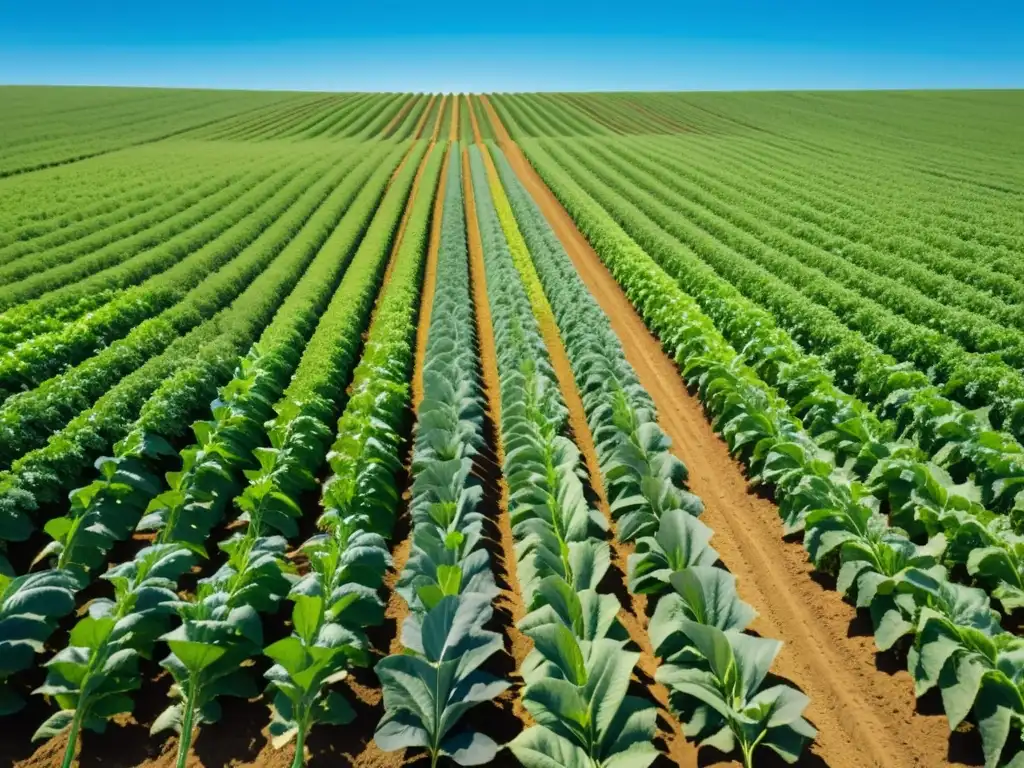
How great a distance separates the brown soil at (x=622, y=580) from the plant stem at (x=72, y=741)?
4985mm

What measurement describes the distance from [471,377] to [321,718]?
7.76 meters

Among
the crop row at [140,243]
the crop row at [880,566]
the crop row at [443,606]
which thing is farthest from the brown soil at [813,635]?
the crop row at [140,243]

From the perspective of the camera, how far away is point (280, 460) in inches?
356

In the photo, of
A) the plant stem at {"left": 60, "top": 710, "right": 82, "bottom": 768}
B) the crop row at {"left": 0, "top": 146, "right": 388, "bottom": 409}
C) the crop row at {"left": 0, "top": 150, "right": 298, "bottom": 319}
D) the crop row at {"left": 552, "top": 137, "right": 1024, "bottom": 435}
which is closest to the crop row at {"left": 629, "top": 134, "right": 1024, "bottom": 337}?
the crop row at {"left": 552, "top": 137, "right": 1024, "bottom": 435}

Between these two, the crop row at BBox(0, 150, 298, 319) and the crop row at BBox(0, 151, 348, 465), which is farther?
the crop row at BBox(0, 150, 298, 319)

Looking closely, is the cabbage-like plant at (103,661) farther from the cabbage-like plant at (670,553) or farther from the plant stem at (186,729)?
the cabbage-like plant at (670,553)

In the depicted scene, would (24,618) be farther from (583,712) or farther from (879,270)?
(879,270)

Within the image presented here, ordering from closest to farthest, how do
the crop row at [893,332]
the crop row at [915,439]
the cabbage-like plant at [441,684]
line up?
1. the cabbage-like plant at [441,684]
2. the crop row at [915,439]
3. the crop row at [893,332]

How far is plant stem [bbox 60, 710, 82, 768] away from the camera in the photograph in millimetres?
5133

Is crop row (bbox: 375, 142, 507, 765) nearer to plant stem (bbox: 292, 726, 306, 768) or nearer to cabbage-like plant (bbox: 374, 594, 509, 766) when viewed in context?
cabbage-like plant (bbox: 374, 594, 509, 766)

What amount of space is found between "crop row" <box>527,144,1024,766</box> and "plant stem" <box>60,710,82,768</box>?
7.28 metres

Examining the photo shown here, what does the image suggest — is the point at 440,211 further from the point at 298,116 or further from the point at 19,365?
the point at 298,116

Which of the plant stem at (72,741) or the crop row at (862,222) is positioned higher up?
the crop row at (862,222)

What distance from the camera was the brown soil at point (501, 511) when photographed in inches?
269
